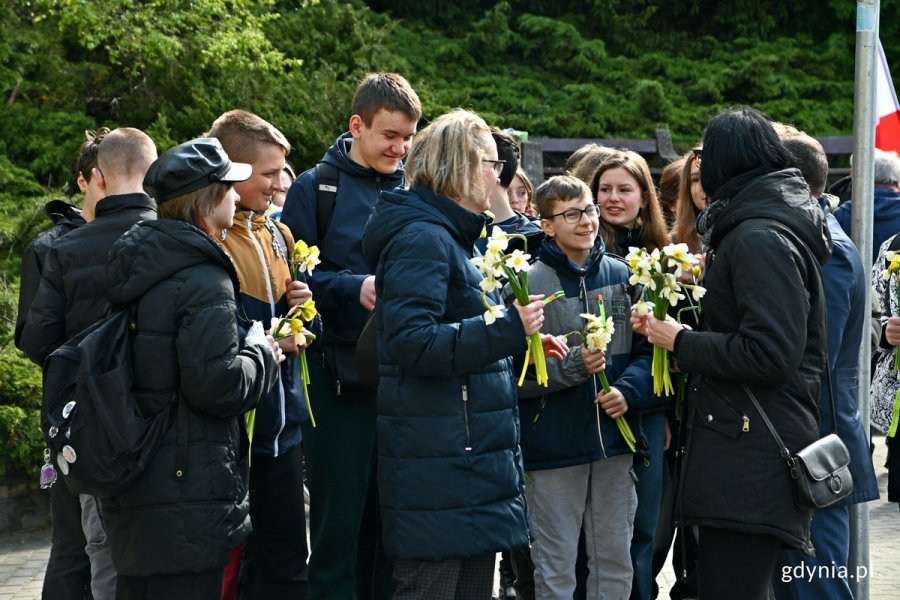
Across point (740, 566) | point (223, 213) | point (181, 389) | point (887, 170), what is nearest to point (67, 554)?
point (181, 389)

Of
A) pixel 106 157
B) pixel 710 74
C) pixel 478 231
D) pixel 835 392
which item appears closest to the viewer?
pixel 478 231

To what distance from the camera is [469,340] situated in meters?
3.99

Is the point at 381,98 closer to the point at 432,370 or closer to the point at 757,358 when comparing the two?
the point at 432,370

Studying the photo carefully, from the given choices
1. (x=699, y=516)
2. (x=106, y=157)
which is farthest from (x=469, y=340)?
(x=106, y=157)

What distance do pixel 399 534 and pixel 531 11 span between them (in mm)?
18096

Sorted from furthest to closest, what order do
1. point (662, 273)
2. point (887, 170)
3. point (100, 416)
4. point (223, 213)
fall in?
point (887, 170)
point (662, 273)
point (223, 213)
point (100, 416)

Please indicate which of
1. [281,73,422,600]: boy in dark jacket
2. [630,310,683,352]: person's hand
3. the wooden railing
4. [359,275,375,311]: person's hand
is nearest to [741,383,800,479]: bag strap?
[630,310,683,352]: person's hand

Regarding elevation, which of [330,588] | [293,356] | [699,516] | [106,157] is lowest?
[330,588]

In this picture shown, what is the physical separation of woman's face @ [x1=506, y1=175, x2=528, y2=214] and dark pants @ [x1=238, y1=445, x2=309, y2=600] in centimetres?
253

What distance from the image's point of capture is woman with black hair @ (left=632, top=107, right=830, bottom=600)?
3.95m

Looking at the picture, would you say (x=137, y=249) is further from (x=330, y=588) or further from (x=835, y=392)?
(x=835, y=392)

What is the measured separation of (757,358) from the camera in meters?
3.94

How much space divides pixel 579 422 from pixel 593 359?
1.06 ft

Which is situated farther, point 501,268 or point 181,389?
point 501,268
